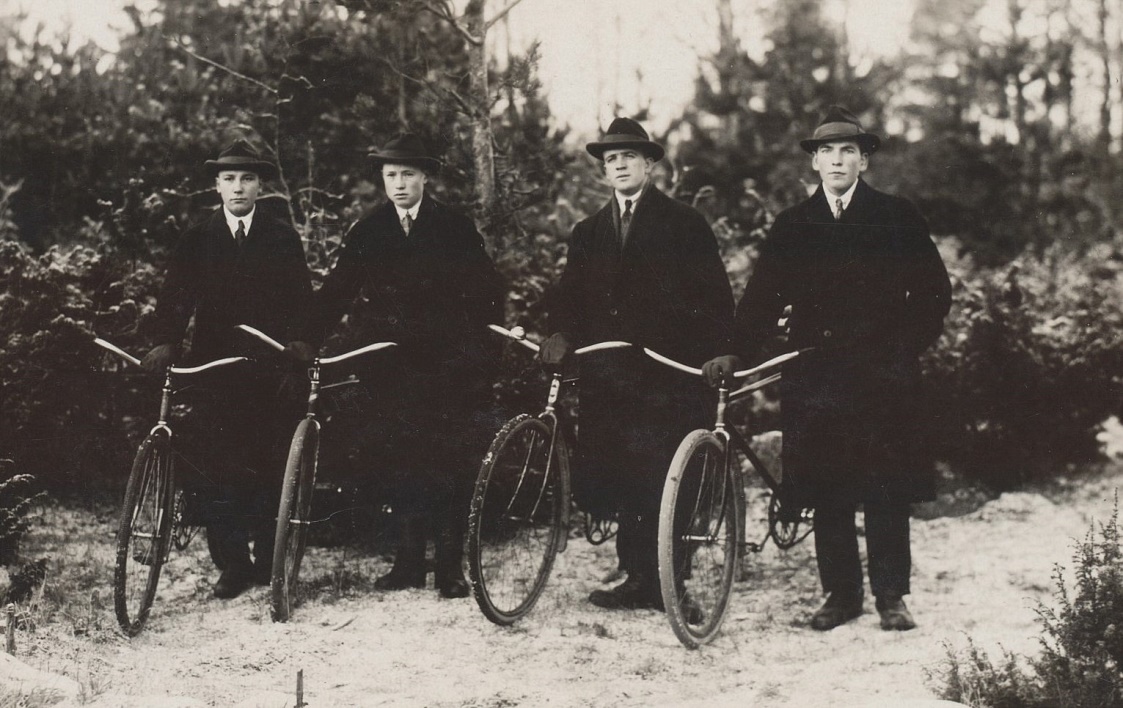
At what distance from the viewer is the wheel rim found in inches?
212

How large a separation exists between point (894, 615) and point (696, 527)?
115 centimetres

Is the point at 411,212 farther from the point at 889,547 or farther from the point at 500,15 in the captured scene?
the point at 889,547

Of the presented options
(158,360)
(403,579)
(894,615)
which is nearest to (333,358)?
(158,360)

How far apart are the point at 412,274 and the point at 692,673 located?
245 cm

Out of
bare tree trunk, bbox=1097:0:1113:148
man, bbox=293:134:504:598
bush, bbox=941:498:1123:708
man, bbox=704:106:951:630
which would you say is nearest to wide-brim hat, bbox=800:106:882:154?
man, bbox=704:106:951:630

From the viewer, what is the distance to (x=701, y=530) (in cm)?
573

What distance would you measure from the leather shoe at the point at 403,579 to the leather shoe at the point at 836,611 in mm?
2121

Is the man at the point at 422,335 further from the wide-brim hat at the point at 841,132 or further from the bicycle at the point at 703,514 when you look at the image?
the wide-brim hat at the point at 841,132

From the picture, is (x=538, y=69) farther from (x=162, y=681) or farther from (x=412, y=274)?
(x=162, y=681)

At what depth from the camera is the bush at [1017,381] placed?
852 cm

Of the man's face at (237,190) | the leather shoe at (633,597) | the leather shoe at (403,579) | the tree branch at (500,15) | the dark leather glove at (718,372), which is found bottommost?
the leather shoe at (633,597)

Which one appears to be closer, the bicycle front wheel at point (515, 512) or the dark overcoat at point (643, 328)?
the bicycle front wheel at point (515, 512)

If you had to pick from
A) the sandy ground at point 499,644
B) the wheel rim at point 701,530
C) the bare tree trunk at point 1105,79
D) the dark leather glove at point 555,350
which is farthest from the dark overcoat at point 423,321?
the bare tree trunk at point 1105,79

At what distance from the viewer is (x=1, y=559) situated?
19.1 feet
